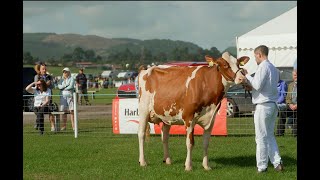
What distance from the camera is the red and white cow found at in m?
10.8

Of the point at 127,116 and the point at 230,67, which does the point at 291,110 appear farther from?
the point at 230,67

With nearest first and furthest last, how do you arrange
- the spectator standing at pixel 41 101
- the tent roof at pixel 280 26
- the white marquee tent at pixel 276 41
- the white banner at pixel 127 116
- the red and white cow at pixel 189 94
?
the red and white cow at pixel 189 94 < the white banner at pixel 127 116 < the spectator standing at pixel 41 101 < the white marquee tent at pixel 276 41 < the tent roof at pixel 280 26

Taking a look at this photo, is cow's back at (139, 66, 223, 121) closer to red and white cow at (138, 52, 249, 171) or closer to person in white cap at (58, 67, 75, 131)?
red and white cow at (138, 52, 249, 171)

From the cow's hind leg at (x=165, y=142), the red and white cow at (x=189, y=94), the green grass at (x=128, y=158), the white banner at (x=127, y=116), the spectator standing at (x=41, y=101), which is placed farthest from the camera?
the spectator standing at (x=41, y=101)

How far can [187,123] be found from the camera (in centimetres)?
1090

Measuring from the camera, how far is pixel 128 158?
1259 cm

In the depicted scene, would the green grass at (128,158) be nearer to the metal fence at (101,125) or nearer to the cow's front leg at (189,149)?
the cow's front leg at (189,149)

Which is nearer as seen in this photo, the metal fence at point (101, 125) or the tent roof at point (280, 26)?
the metal fence at point (101, 125)

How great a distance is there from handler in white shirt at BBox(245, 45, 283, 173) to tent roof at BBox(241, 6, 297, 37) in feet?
49.7

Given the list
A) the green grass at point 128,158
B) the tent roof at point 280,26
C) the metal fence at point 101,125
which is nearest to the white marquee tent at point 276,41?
the tent roof at point 280,26

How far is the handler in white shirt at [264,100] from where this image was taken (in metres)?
10.3

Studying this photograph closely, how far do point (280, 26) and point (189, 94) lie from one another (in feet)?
52.1

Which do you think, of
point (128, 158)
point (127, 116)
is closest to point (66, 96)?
point (127, 116)

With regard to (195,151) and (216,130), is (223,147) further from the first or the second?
A: (216,130)
